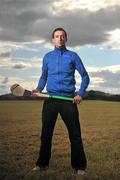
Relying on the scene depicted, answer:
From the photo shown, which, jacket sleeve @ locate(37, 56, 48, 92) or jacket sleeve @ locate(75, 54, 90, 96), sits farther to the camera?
jacket sleeve @ locate(37, 56, 48, 92)

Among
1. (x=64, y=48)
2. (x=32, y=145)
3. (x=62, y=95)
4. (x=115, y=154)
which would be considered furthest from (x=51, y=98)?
(x=32, y=145)

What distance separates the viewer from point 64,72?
973 cm

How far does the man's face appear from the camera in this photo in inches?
379

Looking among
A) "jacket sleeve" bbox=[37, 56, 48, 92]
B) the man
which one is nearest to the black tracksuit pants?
the man

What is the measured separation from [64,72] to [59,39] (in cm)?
59

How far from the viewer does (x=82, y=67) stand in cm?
974

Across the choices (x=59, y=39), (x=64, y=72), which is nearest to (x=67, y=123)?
(x=64, y=72)

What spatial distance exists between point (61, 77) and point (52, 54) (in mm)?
461

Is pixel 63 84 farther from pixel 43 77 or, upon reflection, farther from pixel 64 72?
pixel 43 77

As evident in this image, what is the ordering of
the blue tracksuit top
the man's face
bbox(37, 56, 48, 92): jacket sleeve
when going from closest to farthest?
1. the man's face
2. the blue tracksuit top
3. bbox(37, 56, 48, 92): jacket sleeve

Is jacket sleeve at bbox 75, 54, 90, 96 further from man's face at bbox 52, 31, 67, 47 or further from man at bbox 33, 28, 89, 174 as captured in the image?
man's face at bbox 52, 31, 67, 47

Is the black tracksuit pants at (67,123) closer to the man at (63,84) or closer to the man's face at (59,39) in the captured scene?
the man at (63,84)

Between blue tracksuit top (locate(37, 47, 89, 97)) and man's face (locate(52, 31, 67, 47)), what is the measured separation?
0.11 m

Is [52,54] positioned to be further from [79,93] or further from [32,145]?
[32,145]
